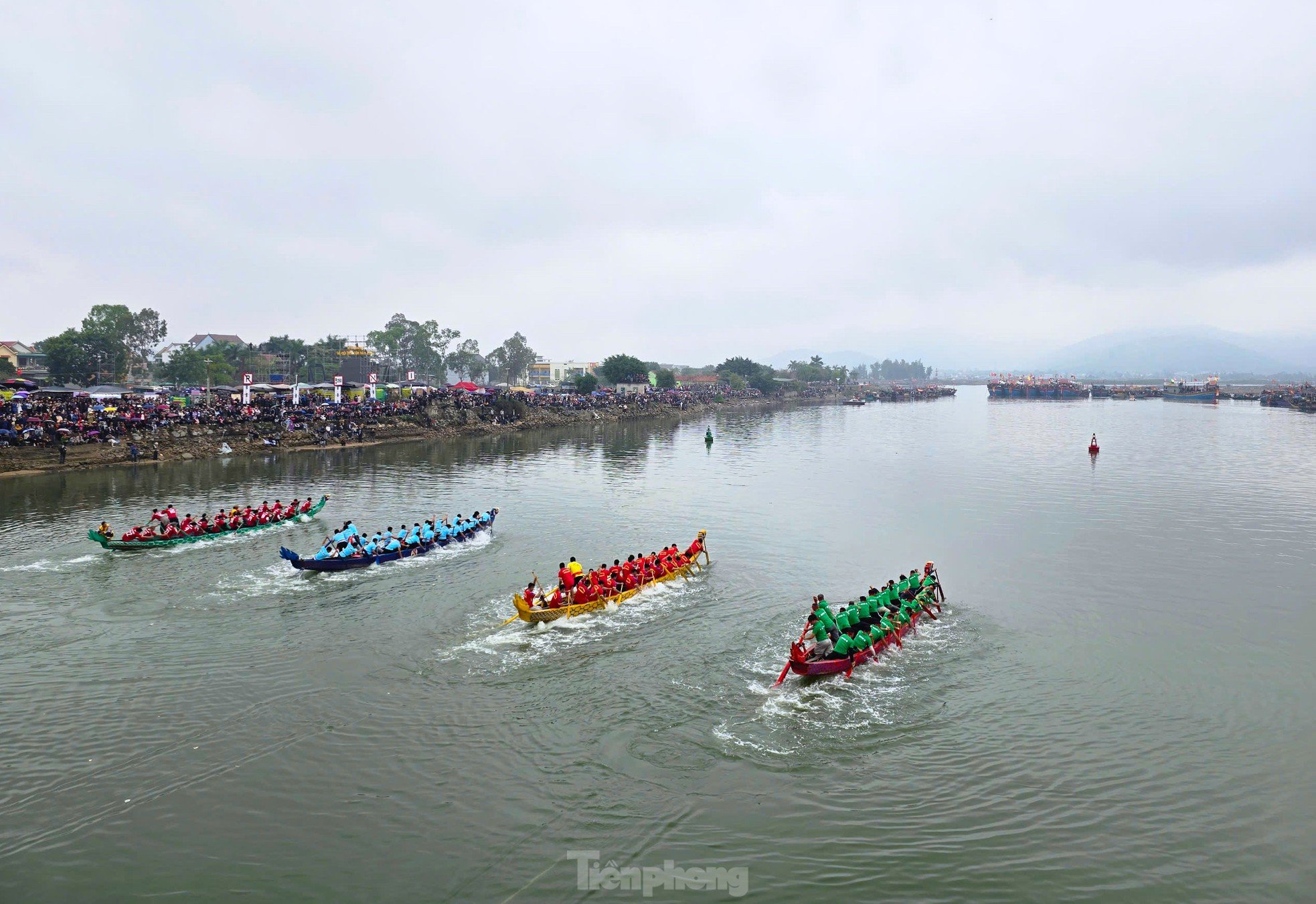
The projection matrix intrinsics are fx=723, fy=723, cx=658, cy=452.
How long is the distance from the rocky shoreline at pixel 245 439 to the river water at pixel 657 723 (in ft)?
37.5

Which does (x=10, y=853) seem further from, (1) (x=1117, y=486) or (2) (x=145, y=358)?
(2) (x=145, y=358)

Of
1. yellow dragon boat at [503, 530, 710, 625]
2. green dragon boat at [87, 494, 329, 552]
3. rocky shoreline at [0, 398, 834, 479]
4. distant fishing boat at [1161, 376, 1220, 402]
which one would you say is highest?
distant fishing boat at [1161, 376, 1220, 402]

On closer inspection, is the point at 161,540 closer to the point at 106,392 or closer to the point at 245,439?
the point at 245,439

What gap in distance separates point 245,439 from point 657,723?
48452 mm

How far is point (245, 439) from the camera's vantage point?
5228 centimetres

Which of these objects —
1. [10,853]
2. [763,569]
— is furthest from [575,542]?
[10,853]

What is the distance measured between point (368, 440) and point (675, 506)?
3399cm

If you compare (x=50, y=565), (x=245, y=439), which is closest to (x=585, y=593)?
(x=50, y=565)

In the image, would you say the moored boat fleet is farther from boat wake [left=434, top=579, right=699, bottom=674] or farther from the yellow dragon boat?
boat wake [left=434, top=579, right=699, bottom=674]

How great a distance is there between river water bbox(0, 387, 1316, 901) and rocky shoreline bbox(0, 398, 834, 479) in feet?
37.5

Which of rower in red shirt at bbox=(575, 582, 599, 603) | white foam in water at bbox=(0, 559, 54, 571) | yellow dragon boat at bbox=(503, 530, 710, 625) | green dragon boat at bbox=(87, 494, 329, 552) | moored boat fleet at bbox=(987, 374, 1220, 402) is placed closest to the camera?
yellow dragon boat at bbox=(503, 530, 710, 625)

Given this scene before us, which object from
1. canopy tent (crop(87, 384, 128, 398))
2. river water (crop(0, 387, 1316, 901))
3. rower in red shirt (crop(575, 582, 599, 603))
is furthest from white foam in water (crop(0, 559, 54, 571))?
canopy tent (crop(87, 384, 128, 398))

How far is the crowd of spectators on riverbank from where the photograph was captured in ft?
145

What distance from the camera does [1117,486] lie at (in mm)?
43438
